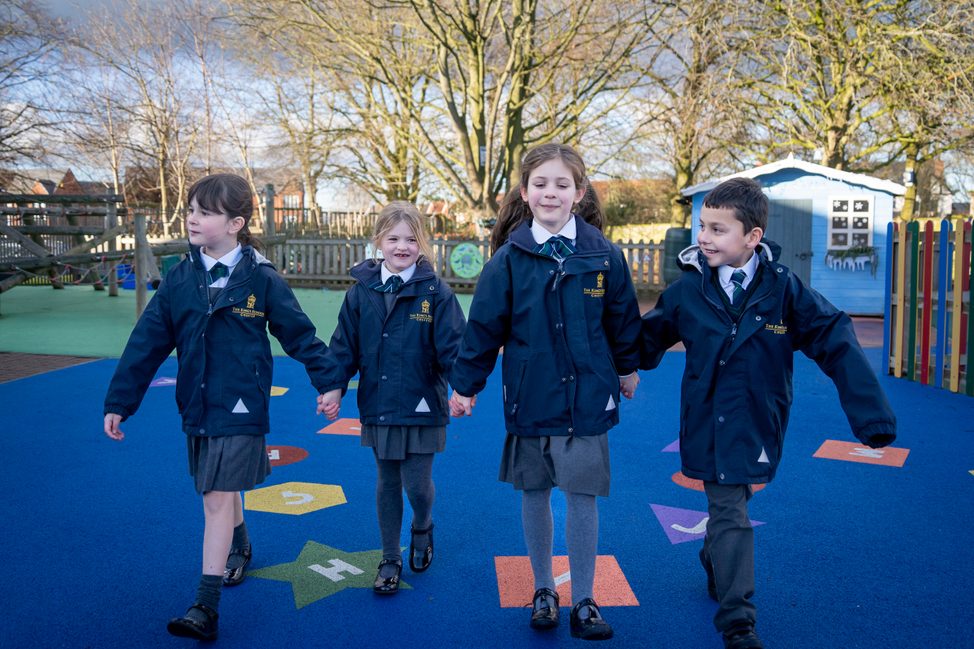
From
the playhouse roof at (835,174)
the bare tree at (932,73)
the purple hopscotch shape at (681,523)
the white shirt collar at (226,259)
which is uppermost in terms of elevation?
the bare tree at (932,73)

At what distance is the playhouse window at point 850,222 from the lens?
14.8 metres

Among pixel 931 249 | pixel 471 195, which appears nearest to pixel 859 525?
pixel 931 249

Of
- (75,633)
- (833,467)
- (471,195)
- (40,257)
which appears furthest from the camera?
(471,195)

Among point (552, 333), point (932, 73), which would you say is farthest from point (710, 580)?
point (932, 73)

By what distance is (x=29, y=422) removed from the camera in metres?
6.06

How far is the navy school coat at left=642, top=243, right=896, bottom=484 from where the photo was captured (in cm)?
278

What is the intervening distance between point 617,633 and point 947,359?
6.66 meters

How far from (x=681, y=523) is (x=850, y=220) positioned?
41.8 feet

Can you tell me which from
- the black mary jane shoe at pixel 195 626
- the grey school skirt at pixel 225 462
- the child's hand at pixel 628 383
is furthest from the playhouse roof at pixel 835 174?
the black mary jane shoe at pixel 195 626

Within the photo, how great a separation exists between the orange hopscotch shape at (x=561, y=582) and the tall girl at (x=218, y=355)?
1.01 meters

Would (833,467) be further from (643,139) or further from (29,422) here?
(643,139)

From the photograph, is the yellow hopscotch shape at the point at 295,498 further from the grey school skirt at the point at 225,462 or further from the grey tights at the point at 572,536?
the grey tights at the point at 572,536

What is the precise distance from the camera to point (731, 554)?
9.07ft

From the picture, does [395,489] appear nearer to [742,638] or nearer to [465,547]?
[465,547]
